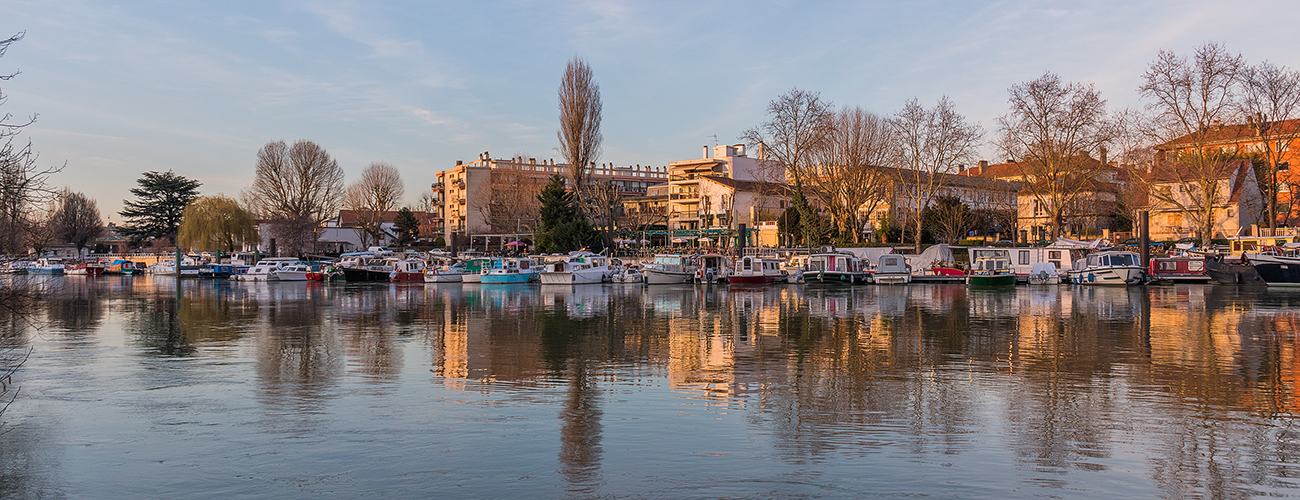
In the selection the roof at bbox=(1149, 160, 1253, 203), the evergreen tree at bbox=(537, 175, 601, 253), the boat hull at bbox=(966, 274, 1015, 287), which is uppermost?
the roof at bbox=(1149, 160, 1253, 203)

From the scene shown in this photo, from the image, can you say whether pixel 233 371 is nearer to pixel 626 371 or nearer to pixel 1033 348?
pixel 626 371

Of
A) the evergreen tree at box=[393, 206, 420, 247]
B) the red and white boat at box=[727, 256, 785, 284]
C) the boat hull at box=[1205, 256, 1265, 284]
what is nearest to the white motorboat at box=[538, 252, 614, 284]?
the red and white boat at box=[727, 256, 785, 284]

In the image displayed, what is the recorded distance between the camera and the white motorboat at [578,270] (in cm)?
5078

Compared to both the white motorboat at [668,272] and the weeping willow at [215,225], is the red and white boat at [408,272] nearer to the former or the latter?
the white motorboat at [668,272]

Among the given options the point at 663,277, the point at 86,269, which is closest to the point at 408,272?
the point at 663,277

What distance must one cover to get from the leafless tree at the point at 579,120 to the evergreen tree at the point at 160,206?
46913mm

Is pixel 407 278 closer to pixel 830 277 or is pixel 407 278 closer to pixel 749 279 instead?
pixel 749 279

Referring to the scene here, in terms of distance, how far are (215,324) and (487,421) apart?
17.0 meters

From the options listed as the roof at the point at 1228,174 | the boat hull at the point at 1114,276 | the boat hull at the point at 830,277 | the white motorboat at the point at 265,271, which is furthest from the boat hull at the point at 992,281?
the white motorboat at the point at 265,271

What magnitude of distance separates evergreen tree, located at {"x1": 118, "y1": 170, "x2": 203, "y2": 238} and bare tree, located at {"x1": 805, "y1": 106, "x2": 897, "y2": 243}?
6232cm

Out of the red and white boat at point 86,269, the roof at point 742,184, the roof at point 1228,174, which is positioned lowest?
the red and white boat at point 86,269

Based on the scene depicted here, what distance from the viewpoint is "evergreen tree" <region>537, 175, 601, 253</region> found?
61094mm

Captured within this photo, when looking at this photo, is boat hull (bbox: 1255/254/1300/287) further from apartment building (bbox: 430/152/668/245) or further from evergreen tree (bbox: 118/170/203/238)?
evergreen tree (bbox: 118/170/203/238)

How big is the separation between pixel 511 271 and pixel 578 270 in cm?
506
